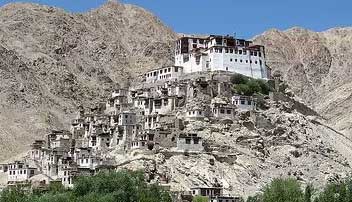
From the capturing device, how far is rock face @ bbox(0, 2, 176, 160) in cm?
10544

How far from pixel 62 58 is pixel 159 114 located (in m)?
55.0

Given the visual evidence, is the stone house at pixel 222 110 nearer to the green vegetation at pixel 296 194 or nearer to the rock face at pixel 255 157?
the rock face at pixel 255 157

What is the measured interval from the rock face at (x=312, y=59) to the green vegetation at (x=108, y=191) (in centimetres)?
9280

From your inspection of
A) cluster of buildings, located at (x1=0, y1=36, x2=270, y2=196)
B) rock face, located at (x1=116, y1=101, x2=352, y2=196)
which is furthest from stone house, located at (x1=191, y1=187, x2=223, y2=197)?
rock face, located at (x1=116, y1=101, x2=352, y2=196)

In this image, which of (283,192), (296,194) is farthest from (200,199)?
(296,194)

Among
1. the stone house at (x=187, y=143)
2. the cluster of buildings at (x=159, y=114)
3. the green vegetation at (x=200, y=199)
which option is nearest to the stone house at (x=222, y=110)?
the cluster of buildings at (x=159, y=114)

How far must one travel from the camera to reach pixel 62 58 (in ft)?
415

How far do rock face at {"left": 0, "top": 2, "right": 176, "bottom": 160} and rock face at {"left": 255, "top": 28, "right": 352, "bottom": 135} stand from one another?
2792 cm

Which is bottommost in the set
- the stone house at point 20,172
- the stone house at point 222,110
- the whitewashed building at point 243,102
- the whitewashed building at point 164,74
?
the stone house at point 20,172

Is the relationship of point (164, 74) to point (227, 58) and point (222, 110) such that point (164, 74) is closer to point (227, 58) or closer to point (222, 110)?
point (227, 58)

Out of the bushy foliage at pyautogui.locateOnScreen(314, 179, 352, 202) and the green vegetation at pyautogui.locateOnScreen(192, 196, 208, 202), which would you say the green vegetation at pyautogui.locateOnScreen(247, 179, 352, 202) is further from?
the green vegetation at pyautogui.locateOnScreen(192, 196, 208, 202)

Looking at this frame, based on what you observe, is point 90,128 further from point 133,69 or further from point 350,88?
point 350,88

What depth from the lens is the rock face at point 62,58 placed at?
105438mm

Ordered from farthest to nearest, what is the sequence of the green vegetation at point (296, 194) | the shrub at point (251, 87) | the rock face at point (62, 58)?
the rock face at point (62, 58), the shrub at point (251, 87), the green vegetation at point (296, 194)
